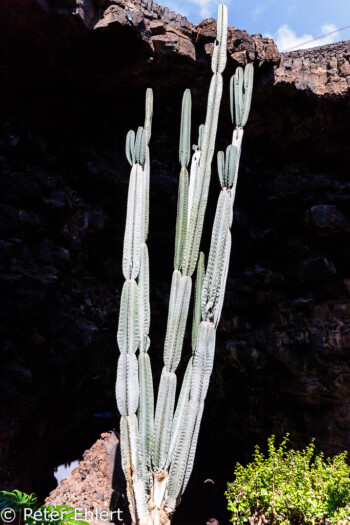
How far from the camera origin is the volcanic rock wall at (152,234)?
4.14 metres

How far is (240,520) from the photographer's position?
290 cm

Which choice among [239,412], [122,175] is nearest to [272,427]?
[239,412]

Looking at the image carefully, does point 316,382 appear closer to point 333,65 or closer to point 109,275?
point 109,275

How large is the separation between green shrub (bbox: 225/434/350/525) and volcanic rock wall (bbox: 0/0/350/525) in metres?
1.71

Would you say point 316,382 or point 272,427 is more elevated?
point 316,382

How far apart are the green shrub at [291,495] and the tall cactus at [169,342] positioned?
4.18ft

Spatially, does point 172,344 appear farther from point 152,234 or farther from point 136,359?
point 152,234

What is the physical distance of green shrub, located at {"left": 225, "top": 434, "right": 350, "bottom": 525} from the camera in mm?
2818

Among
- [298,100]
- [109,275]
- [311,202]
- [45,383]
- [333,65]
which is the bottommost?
[45,383]

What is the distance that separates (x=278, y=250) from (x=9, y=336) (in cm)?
376

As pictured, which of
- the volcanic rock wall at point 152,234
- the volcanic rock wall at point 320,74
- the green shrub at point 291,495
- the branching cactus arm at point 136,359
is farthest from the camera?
the volcanic rock wall at point 320,74

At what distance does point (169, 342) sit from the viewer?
7.10ft

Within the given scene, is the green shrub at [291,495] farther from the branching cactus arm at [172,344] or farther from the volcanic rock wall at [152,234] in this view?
the volcanic rock wall at [152,234]

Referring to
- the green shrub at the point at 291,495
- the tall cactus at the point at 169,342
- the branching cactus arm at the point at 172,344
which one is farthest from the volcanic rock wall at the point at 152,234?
the branching cactus arm at the point at 172,344
